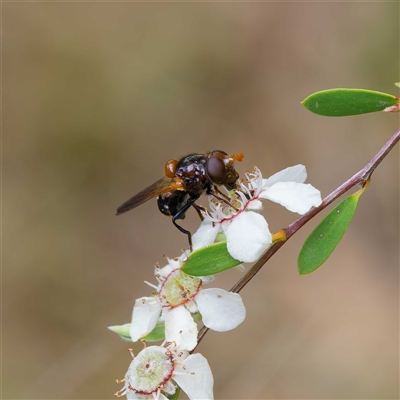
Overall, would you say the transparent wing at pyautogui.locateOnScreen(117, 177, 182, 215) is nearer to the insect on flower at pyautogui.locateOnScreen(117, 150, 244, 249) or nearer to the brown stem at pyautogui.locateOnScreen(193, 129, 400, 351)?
the insect on flower at pyautogui.locateOnScreen(117, 150, 244, 249)

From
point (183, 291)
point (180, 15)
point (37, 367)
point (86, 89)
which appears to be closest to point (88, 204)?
point (86, 89)

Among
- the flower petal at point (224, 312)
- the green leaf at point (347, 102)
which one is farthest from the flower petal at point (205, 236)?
the green leaf at point (347, 102)

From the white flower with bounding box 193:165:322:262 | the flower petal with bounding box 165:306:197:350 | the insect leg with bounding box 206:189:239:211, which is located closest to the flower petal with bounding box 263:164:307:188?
the white flower with bounding box 193:165:322:262

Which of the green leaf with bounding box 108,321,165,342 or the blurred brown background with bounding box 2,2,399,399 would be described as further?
the blurred brown background with bounding box 2,2,399,399

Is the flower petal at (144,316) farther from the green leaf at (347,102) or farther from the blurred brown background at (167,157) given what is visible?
the blurred brown background at (167,157)

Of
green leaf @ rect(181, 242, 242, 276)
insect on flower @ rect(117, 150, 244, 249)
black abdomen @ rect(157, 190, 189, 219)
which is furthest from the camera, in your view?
black abdomen @ rect(157, 190, 189, 219)
